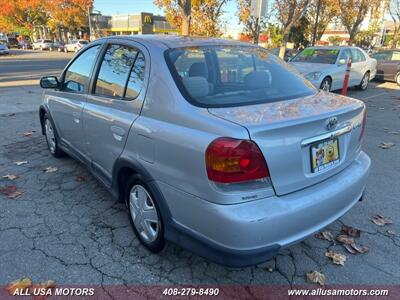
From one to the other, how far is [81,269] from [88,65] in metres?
2.10

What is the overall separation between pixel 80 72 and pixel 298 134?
2.70 metres

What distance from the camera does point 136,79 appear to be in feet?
8.95

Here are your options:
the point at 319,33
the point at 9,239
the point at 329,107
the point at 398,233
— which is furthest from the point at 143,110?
the point at 319,33

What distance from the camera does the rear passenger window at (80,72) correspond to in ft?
11.7

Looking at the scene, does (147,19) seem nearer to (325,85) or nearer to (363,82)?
(363,82)

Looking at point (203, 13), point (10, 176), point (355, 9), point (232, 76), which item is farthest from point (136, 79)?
point (355, 9)

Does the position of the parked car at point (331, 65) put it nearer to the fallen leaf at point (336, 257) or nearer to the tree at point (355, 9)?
the fallen leaf at point (336, 257)

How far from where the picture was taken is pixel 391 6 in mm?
36406

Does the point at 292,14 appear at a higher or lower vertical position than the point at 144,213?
higher

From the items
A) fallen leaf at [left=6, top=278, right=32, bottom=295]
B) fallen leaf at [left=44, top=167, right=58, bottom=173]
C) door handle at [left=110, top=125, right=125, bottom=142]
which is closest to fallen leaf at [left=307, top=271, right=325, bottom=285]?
door handle at [left=110, top=125, right=125, bottom=142]

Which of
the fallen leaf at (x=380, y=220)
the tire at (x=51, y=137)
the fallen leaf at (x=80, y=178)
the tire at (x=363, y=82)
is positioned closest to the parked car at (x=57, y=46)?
the tire at (x=363, y=82)

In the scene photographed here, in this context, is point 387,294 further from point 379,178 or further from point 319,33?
point 319,33

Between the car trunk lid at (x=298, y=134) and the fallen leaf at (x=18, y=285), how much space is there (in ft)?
5.97

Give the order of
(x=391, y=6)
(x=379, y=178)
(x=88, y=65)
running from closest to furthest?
(x=88, y=65) < (x=379, y=178) < (x=391, y=6)
